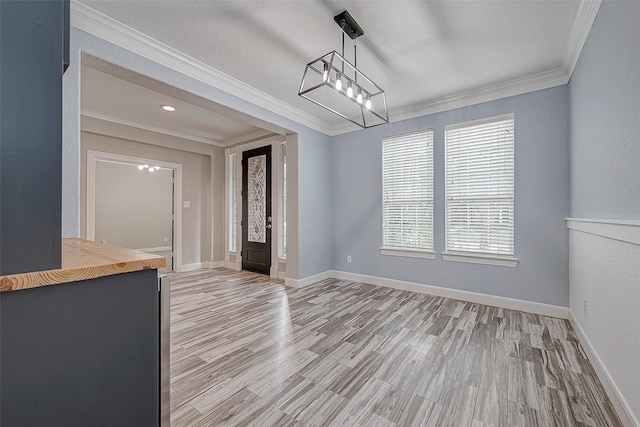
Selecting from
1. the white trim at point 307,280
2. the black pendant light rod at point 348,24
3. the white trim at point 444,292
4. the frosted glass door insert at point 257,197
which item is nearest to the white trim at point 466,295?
the white trim at point 444,292

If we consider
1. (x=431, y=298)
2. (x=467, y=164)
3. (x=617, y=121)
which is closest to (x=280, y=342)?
(x=431, y=298)

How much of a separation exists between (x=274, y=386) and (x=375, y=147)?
11.6ft

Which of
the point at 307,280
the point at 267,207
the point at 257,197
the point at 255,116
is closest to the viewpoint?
the point at 255,116

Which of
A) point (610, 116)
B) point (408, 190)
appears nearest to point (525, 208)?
point (408, 190)

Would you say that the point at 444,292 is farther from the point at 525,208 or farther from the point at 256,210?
the point at 256,210

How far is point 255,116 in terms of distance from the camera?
3.43 metres

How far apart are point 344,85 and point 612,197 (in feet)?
8.83

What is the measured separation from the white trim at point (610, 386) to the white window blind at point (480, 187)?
3.87 ft

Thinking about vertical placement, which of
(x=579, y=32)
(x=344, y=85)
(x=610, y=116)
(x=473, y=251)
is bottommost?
(x=473, y=251)

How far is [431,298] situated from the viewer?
11.7ft

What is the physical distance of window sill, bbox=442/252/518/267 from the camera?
10.3 ft

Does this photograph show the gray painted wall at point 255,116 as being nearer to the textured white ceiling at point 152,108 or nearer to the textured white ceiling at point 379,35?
the textured white ceiling at point 152,108

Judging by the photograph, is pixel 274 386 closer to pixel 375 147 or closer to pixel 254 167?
pixel 375 147

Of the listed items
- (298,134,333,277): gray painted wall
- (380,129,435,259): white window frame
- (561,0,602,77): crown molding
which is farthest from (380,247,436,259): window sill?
(561,0,602,77): crown molding
